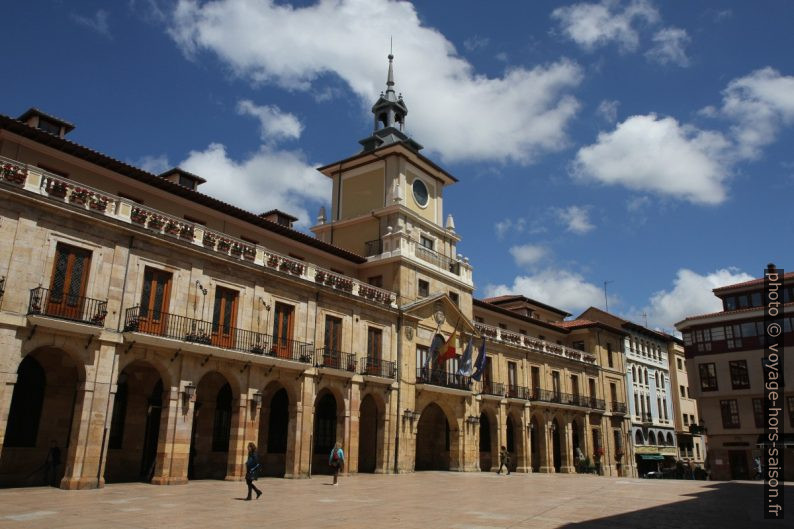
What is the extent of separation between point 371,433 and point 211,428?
9.72 m

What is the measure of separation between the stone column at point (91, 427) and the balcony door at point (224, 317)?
478 centimetres

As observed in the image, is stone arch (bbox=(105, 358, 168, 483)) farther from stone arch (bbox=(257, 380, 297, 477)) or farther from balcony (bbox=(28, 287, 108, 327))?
stone arch (bbox=(257, 380, 297, 477))

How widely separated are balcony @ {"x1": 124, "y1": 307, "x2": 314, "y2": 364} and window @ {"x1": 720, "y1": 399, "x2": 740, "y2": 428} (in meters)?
32.9

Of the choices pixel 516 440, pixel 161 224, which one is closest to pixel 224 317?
pixel 161 224

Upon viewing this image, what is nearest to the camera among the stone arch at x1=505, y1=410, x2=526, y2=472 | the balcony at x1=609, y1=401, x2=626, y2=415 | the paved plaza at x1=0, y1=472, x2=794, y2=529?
the paved plaza at x1=0, y1=472, x2=794, y2=529

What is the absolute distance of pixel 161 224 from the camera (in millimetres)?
23719

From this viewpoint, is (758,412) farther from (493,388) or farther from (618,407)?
(493,388)

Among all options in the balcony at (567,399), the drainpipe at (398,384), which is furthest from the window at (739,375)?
the drainpipe at (398,384)

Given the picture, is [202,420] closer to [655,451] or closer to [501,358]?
[501,358]

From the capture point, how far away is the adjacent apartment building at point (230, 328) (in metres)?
20.4

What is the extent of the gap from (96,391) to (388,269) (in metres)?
18.7

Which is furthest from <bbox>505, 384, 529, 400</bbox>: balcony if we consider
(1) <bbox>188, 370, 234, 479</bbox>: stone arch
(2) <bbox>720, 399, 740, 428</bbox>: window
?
(1) <bbox>188, 370, 234, 479</bbox>: stone arch

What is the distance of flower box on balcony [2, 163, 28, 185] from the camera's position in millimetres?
19391

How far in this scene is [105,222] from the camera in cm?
2166
